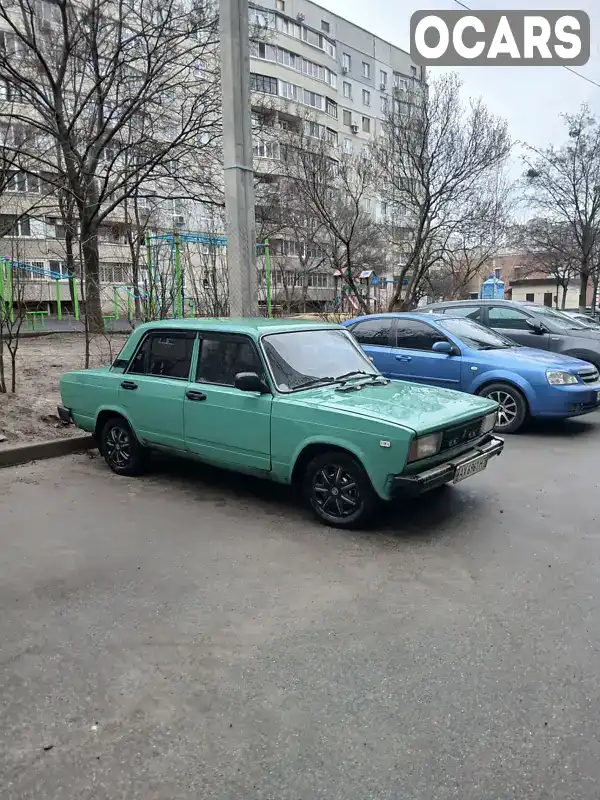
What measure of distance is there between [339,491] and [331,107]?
52.8 meters

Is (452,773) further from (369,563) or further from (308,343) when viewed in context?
(308,343)

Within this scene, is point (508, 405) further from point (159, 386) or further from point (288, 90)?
point (288, 90)

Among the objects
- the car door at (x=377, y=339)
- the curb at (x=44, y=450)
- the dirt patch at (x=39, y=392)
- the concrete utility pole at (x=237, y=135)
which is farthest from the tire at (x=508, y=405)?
the dirt patch at (x=39, y=392)

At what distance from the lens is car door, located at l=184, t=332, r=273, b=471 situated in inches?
192

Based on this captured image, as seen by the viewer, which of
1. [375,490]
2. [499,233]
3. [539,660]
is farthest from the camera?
[499,233]

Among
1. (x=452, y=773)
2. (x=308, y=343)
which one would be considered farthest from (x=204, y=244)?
(x=452, y=773)

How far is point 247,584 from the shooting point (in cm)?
371

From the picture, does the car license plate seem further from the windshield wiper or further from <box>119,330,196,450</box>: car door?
<box>119,330,196,450</box>: car door

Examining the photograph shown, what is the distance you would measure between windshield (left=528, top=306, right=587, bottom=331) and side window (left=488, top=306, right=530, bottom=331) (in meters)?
0.37

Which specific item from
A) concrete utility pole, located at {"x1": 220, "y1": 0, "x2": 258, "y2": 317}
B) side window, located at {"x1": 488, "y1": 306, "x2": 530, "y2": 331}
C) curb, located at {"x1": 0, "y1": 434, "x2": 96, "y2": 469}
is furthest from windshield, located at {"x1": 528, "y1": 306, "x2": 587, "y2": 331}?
curb, located at {"x1": 0, "y1": 434, "x2": 96, "y2": 469}

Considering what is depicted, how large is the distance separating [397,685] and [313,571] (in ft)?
4.06

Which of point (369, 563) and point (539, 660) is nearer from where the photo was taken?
point (539, 660)

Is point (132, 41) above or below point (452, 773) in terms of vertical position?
above

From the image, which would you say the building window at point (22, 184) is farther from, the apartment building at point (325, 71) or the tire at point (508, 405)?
the apartment building at point (325, 71)
